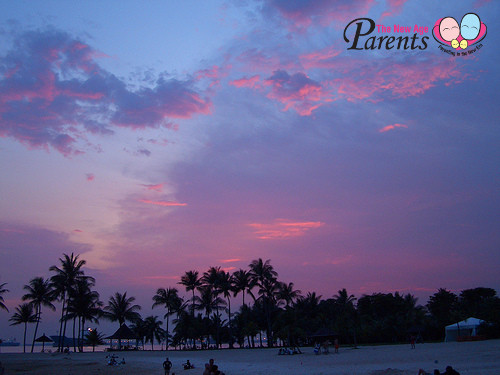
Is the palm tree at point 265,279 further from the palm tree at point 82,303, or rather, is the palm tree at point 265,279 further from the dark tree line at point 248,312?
the palm tree at point 82,303

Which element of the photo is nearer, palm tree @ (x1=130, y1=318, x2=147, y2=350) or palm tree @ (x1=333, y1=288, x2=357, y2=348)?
palm tree @ (x1=333, y1=288, x2=357, y2=348)

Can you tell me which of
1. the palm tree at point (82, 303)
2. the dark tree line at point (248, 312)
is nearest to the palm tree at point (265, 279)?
the dark tree line at point (248, 312)

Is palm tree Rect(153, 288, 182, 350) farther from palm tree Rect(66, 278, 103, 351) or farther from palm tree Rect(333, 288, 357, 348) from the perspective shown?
palm tree Rect(333, 288, 357, 348)

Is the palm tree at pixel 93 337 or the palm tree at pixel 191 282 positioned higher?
the palm tree at pixel 191 282

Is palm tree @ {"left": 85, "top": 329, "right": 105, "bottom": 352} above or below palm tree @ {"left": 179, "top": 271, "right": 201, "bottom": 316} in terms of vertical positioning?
below

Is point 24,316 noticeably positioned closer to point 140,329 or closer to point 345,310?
point 140,329

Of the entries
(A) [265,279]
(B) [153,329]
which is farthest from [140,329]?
(A) [265,279]

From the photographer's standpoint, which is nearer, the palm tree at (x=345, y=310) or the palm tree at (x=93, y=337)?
the palm tree at (x=345, y=310)

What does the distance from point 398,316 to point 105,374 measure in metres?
38.5

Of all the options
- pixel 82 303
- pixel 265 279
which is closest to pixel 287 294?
pixel 265 279

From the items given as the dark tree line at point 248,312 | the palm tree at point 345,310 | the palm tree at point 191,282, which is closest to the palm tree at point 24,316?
the dark tree line at point 248,312

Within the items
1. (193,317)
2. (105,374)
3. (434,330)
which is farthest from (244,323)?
(105,374)

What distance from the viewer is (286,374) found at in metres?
22.0

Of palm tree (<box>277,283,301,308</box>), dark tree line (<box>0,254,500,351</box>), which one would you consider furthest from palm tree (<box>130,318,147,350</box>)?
palm tree (<box>277,283,301,308</box>)
